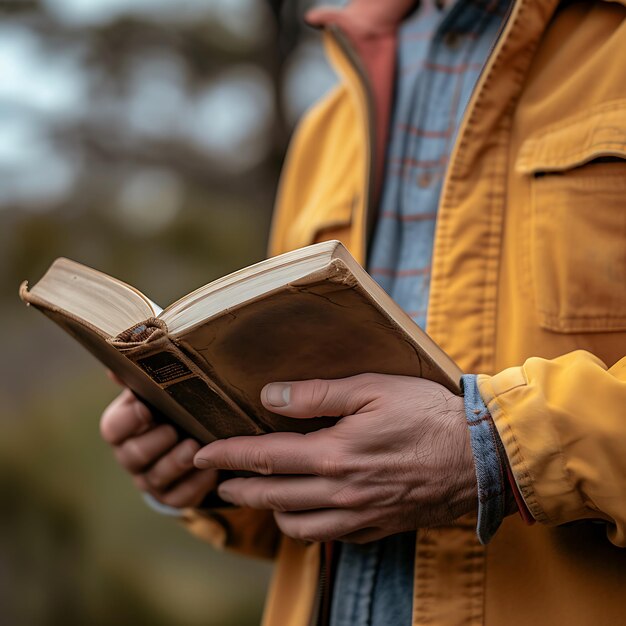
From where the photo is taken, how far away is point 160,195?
329 centimetres

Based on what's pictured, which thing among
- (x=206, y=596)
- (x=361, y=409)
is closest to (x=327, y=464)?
(x=361, y=409)

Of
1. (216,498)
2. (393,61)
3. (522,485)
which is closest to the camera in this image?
(522,485)

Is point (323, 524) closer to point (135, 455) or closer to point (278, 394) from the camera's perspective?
point (278, 394)

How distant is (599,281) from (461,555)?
14.3 inches

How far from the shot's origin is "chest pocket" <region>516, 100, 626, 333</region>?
0.91 m

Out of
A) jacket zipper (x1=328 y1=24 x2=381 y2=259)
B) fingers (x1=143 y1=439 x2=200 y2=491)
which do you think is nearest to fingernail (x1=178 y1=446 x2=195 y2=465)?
fingers (x1=143 y1=439 x2=200 y2=491)

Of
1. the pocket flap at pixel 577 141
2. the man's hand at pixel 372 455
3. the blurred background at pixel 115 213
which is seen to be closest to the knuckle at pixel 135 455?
the man's hand at pixel 372 455

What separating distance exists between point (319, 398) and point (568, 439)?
253mm

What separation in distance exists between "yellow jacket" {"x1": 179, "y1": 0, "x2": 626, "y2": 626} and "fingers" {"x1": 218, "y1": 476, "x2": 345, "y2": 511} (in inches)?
6.5

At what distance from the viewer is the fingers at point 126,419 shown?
110 centimetres

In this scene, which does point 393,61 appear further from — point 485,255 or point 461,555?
point 461,555

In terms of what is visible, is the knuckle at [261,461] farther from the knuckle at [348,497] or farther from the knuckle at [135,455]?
the knuckle at [135,455]

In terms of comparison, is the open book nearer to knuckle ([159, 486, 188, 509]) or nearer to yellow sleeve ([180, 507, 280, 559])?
knuckle ([159, 486, 188, 509])

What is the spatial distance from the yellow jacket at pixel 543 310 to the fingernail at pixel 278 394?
0.21 meters
